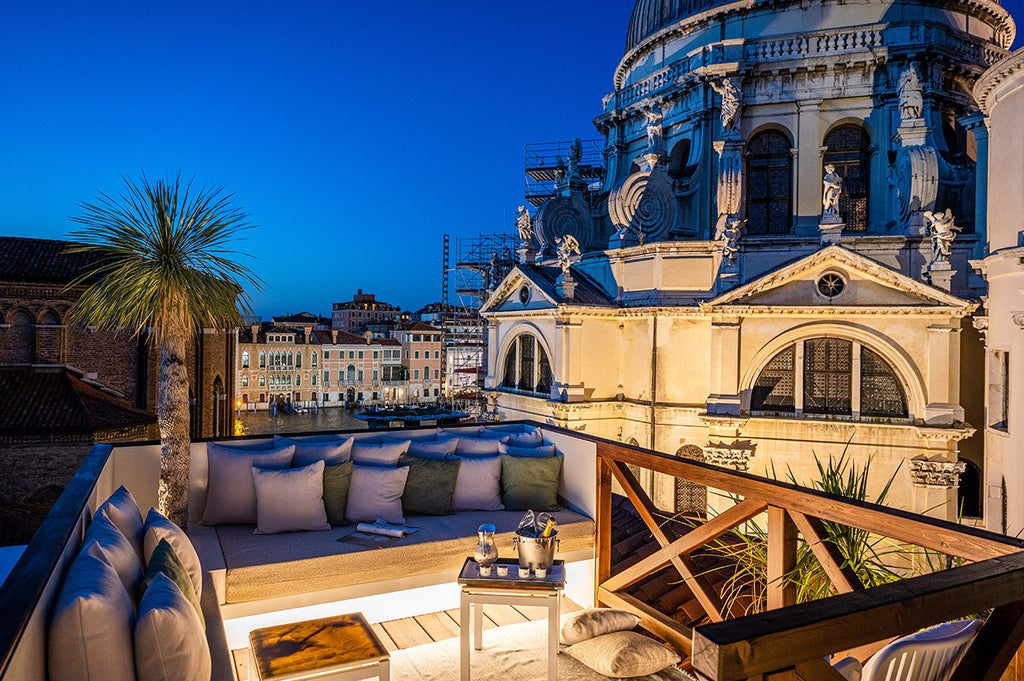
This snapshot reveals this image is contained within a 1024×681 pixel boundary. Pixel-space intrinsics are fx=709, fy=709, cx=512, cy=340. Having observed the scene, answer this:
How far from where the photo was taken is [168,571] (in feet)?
11.0

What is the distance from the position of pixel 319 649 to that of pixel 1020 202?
12.4 m

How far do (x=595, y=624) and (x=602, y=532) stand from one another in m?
0.95

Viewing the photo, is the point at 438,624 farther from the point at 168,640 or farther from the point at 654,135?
the point at 654,135

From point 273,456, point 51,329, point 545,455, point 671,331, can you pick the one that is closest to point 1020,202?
point 671,331

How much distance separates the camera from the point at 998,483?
40.8 ft

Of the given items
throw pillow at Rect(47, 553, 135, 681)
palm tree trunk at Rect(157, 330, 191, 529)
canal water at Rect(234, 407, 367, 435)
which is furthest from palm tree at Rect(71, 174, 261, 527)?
canal water at Rect(234, 407, 367, 435)

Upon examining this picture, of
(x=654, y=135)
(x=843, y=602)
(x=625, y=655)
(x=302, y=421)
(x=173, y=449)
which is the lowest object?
(x=302, y=421)

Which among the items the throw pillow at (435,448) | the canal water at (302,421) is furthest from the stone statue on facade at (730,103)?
the canal water at (302,421)

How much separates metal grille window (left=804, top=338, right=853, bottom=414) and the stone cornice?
5483 mm

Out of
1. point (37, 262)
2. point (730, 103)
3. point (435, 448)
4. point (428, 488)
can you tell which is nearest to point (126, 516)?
point (428, 488)

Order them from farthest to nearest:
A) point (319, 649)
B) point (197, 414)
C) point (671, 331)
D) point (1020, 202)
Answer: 1. point (197, 414)
2. point (671, 331)
3. point (1020, 202)
4. point (319, 649)

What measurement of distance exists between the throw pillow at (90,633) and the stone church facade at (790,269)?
1481cm

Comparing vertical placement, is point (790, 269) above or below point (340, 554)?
above

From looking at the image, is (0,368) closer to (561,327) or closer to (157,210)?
(561,327)
